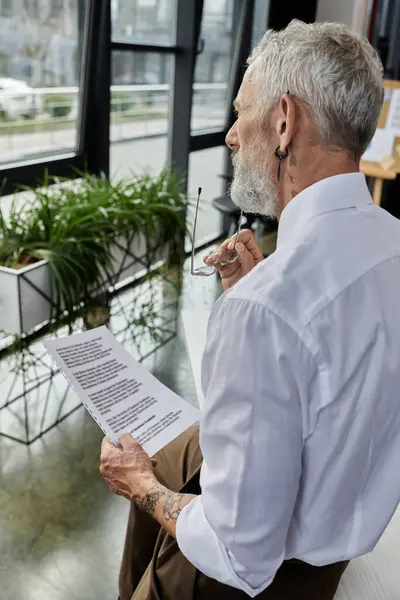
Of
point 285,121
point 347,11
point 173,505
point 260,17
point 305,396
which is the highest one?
point 347,11

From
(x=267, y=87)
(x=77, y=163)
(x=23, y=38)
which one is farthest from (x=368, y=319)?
(x=77, y=163)

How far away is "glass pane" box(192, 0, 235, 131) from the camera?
14.0 ft

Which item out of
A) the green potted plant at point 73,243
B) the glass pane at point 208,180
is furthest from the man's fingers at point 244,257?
the glass pane at point 208,180

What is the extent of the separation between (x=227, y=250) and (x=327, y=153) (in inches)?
19.4

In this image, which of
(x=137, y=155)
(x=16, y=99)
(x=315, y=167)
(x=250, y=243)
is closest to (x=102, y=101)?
(x=16, y=99)

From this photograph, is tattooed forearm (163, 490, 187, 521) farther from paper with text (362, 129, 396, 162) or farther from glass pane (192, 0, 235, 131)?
glass pane (192, 0, 235, 131)

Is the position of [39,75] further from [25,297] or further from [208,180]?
[208,180]

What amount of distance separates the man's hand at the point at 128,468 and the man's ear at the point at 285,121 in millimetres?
626

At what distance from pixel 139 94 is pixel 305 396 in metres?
3.26

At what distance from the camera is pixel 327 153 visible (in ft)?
3.01

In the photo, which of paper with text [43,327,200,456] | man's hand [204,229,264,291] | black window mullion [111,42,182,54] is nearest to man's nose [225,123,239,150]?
man's hand [204,229,264,291]

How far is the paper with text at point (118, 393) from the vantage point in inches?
48.5

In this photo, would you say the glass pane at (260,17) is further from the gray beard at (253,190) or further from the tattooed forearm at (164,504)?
the tattooed forearm at (164,504)

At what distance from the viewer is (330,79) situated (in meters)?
0.87
